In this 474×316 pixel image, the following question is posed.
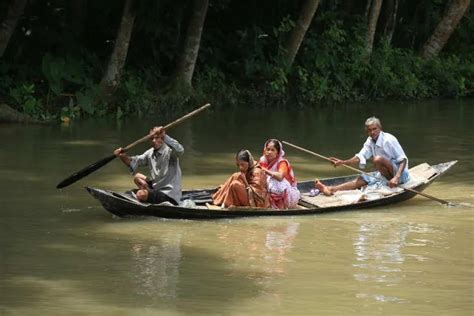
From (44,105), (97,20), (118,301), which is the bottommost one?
(118,301)

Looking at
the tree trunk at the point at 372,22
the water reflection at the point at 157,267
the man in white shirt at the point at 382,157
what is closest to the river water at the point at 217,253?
the water reflection at the point at 157,267

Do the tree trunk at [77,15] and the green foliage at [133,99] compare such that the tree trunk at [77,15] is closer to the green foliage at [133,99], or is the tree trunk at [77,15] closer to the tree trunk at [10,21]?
the green foliage at [133,99]

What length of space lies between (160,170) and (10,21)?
356 inches

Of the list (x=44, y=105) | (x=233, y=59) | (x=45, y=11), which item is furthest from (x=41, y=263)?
(x=233, y=59)

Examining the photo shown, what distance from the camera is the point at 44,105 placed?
2036cm

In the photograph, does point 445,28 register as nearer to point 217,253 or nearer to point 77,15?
point 77,15

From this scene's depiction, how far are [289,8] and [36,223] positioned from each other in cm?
1419

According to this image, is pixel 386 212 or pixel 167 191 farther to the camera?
pixel 386 212

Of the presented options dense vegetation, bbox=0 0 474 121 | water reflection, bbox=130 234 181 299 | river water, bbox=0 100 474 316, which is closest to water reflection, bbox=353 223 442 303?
river water, bbox=0 100 474 316

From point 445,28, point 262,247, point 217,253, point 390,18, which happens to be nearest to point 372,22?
point 390,18

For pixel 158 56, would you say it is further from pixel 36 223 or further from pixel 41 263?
pixel 41 263

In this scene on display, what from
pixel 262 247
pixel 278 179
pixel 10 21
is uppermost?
pixel 10 21

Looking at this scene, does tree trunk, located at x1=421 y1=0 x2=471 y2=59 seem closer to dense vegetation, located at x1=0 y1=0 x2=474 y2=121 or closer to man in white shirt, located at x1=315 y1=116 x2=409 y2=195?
dense vegetation, located at x1=0 y1=0 x2=474 y2=121

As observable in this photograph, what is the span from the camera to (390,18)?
27750 mm
